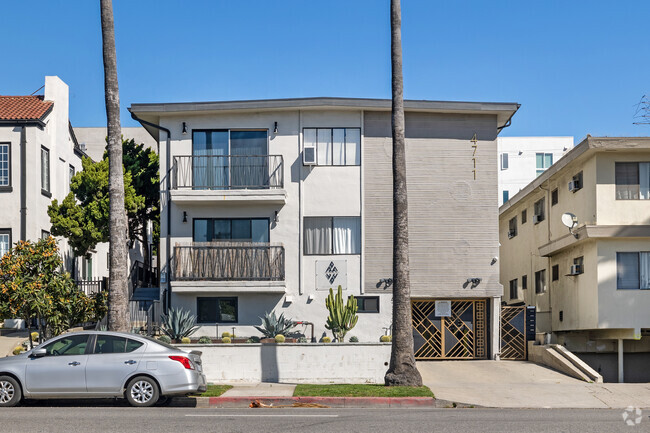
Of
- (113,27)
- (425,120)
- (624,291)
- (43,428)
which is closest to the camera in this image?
(43,428)

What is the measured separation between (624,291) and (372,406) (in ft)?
39.0

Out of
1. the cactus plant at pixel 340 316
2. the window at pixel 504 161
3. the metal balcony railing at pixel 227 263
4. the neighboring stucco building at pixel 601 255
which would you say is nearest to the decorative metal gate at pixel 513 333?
the neighboring stucco building at pixel 601 255

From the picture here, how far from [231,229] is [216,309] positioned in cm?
262

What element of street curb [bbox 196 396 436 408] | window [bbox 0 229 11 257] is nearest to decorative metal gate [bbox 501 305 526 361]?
street curb [bbox 196 396 436 408]

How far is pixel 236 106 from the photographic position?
27.0m

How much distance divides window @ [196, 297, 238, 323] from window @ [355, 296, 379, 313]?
13.0ft

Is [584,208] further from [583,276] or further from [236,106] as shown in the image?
[236,106]

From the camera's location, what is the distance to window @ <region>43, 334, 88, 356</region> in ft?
53.0

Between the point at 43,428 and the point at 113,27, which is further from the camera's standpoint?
the point at 113,27

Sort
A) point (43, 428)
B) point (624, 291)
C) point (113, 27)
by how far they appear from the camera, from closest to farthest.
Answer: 1. point (43, 428)
2. point (113, 27)
3. point (624, 291)

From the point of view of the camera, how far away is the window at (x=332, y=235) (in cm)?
2714

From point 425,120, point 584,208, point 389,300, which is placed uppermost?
point 425,120

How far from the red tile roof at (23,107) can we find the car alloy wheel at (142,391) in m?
16.9

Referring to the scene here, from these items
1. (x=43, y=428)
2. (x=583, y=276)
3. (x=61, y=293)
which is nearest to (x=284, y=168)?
(x=61, y=293)
